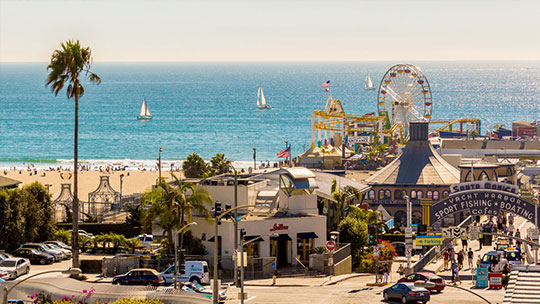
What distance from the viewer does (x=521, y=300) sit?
4284cm

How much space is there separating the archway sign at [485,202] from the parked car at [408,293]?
20.2m

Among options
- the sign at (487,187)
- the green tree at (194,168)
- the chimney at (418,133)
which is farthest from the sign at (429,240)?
the green tree at (194,168)

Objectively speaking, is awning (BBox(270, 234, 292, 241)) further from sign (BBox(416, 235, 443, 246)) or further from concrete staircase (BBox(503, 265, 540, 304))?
concrete staircase (BBox(503, 265, 540, 304))

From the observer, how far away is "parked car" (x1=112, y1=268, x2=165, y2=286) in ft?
176

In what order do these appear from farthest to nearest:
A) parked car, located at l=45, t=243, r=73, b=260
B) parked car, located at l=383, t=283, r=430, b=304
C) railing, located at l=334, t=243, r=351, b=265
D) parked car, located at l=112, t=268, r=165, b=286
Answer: parked car, located at l=45, t=243, r=73, b=260, railing, located at l=334, t=243, r=351, b=265, parked car, located at l=112, t=268, r=165, b=286, parked car, located at l=383, t=283, r=430, b=304

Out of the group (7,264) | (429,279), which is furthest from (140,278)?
(429,279)

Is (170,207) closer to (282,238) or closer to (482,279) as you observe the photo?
(282,238)

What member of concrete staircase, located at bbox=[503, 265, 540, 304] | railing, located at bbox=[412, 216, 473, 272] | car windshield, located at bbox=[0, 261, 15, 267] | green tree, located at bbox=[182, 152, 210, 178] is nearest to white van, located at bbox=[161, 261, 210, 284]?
car windshield, located at bbox=[0, 261, 15, 267]

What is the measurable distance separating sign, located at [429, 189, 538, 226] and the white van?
19924 mm

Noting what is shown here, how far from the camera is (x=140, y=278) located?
53812 mm

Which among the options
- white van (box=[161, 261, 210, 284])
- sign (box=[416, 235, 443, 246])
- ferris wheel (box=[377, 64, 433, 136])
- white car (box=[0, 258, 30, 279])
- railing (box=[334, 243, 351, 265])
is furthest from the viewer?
ferris wheel (box=[377, 64, 433, 136])

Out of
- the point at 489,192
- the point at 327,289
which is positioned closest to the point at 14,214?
the point at 327,289

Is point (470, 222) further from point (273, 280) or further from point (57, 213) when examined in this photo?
point (57, 213)

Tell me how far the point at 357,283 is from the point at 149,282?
41.1 ft
